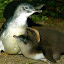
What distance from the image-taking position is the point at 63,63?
4516 mm

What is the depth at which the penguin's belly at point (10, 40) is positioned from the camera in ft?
15.4

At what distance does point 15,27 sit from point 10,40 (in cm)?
31

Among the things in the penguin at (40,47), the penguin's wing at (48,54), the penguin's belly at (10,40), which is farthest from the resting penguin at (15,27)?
the penguin's wing at (48,54)

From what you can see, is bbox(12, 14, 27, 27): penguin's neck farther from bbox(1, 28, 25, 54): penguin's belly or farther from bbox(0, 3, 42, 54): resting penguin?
bbox(1, 28, 25, 54): penguin's belly

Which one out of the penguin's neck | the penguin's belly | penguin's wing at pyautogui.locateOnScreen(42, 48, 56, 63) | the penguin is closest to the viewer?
penguin's wing at pyautogui.locateOnScreen(42, 48, 56, 63)

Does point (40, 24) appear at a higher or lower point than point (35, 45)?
lower

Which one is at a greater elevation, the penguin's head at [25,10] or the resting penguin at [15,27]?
the penguin's head at [25,10]

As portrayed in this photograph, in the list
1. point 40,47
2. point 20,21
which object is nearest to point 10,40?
point 20,21

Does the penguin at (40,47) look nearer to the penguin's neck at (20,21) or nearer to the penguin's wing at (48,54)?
the penguin's wing at (48,54)

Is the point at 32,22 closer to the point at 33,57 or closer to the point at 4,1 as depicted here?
the point at 4,1

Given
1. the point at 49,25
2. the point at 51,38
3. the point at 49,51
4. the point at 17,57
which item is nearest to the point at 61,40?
the point at 51,38

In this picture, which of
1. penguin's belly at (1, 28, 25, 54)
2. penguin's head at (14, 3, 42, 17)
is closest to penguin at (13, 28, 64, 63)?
penguin's belly at (1, 28, 25, 54)

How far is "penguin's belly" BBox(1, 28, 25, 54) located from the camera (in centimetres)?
468

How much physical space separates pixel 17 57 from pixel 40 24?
9.19ft
